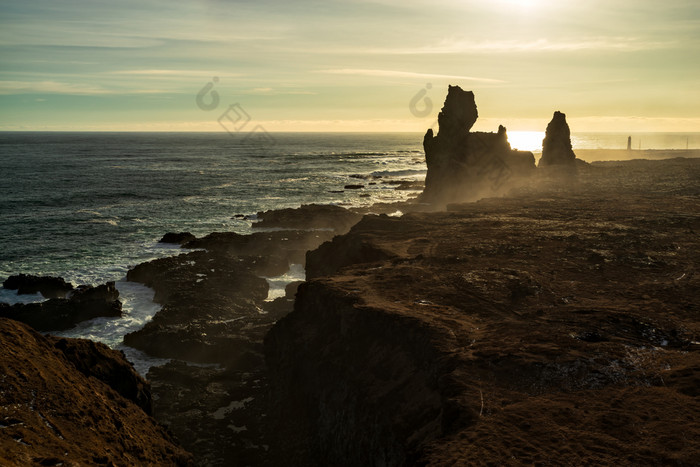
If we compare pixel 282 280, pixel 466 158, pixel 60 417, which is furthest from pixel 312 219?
pixel 60 417

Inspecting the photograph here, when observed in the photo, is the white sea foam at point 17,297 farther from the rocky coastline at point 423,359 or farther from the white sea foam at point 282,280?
the white sea foam at point 282,280

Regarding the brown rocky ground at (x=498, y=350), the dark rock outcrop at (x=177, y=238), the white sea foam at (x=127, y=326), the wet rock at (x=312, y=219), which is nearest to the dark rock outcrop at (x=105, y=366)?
the brown rocky ground at (x=498, y=350)

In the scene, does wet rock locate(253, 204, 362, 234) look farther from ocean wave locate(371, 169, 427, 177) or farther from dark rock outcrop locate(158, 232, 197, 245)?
ocean wave locate(371, 169, 427, 177)

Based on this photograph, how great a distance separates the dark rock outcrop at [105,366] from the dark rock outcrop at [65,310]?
635 inches

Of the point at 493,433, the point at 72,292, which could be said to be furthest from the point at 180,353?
the point at 493,433

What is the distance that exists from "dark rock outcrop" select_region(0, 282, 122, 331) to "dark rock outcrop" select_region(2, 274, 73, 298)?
3.66 metres

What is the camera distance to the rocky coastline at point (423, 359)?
10586mm

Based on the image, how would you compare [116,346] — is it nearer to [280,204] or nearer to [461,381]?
[461,381]

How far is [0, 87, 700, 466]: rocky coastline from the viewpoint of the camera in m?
10.6

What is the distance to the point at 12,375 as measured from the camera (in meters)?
11.0

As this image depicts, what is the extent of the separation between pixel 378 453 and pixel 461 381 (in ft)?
10.2

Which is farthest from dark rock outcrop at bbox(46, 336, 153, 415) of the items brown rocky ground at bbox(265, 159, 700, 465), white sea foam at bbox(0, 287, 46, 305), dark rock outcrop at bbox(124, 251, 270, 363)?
white sea foam at bbox(0, 287, 46, 305)

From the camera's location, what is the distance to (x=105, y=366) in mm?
14781

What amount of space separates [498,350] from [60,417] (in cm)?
1051
